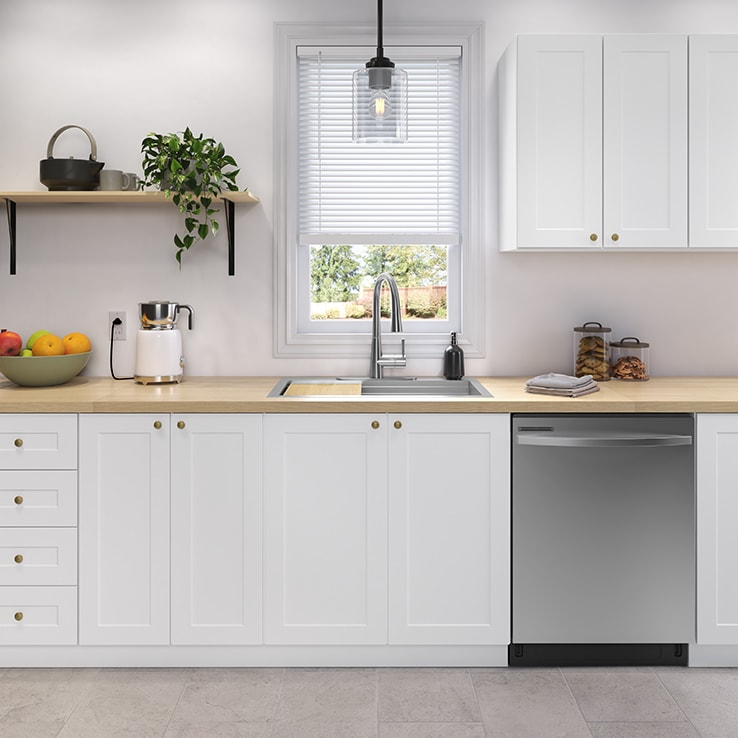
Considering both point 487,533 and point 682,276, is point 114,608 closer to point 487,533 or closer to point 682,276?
point 487,533

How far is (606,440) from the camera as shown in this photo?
2570 millimetres

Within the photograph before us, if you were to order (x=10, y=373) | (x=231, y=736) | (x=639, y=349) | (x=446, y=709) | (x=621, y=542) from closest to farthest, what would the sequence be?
(x=231, y=736), (x=446, y=709), (x=621, y=542), (x=10, y=373), (x=639, y=349)

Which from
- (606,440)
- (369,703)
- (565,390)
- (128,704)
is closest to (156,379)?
(128,704)


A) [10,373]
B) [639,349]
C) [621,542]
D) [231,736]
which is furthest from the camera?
[639,349]

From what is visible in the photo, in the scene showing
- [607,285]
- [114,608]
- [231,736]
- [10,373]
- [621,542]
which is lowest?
[231,736]

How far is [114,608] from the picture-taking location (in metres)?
2.64

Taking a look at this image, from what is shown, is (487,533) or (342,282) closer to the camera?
(487,533)

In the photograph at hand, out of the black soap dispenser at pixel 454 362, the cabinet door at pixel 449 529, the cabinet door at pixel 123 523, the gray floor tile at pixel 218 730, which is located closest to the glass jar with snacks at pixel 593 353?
the black soap dispenser at pixel 454 362

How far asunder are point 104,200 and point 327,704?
1.99 meters

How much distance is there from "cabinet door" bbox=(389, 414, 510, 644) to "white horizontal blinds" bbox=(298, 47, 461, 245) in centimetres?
99

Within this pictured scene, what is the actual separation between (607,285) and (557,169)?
0.59 metres

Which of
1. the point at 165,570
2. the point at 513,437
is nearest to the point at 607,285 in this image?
the point at 513,437

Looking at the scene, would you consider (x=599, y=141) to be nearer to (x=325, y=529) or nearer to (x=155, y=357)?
(x=325, y=529)

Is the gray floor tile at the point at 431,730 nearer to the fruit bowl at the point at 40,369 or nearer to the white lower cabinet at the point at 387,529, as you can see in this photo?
the white lower cabinet at the point at 387,529
